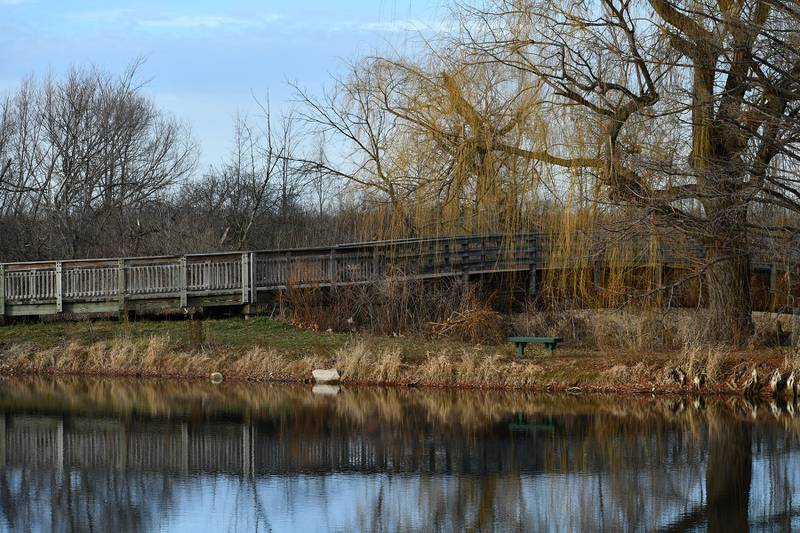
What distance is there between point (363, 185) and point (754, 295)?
1223cm

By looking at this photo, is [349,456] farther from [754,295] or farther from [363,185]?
[754,295]

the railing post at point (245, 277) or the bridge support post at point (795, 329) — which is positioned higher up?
the railing post at point (245, 277)

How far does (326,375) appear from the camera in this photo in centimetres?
2341

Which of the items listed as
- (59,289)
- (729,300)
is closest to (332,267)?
(59,289)

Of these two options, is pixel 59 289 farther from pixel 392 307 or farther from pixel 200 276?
pixel 392 307

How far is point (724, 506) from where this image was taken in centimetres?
1216

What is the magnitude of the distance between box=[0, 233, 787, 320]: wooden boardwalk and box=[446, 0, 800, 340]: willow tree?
9.17m

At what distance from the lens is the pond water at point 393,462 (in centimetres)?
1158

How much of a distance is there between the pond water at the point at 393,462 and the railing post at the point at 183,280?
25.4 feet

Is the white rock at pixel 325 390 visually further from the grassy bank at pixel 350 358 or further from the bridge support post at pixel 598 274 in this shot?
the bridge support post at pixel 598 274

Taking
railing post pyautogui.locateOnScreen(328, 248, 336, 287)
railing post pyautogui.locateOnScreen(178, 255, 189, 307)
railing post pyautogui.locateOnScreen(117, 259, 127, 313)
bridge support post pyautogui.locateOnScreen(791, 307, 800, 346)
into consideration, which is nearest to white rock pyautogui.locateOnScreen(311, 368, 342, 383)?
railing post pyautogui.locateOnScreen(328, 248, 336, 287)

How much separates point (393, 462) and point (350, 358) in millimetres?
8815

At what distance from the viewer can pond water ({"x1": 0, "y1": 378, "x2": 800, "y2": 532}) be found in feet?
38.0

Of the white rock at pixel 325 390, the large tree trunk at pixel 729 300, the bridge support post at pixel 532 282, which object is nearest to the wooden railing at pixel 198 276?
the bridge support post at pixel 532 282
